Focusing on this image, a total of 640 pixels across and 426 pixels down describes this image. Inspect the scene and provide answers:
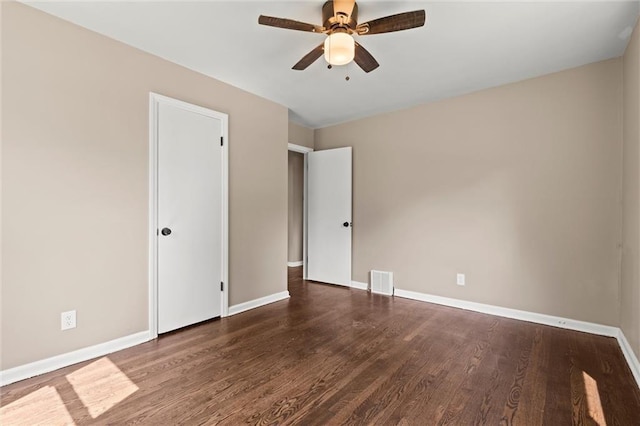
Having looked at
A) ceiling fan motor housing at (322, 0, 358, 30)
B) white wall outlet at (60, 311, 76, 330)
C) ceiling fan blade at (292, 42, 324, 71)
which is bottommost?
white wall outlet at (60, 311, 76, 330)

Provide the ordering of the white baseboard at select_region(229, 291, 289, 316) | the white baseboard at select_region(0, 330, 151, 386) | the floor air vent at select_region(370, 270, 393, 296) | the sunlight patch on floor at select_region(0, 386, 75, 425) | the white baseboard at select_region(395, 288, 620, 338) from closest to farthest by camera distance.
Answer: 1. the sunlight patch on floor at select_region(0, 386, 75, 425)
2. the white baseboard at select_region(0, 330, 151, 386)
3. the white baseboard at select_region(395, 288, 620, 338)
4. the white baseboard at select_region(229, 291, 289, 316)
5. the floor air vent at select_region(370, 270, 393, 296)

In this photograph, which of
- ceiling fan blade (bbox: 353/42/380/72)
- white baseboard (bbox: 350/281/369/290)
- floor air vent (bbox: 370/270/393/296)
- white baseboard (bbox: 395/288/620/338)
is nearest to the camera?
ceiling fan blade (bbox: 353/42/380/72)

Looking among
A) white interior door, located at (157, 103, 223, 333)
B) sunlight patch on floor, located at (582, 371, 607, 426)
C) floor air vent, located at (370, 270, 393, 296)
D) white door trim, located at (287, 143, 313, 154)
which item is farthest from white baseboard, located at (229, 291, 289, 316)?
sunlight patch on floor, located at (582, 371, 607, 426)

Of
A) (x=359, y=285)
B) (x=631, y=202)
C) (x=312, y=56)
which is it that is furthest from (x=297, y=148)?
(x=631, y=202)

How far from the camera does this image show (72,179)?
2.32m

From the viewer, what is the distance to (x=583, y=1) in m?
2.04

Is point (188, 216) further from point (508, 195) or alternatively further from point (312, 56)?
point (508, 195)

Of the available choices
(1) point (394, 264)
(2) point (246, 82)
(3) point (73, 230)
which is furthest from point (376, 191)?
(3) point (73, 230)

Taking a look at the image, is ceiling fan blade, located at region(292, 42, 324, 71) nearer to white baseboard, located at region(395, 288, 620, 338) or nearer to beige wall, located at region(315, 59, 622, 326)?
beige wall, located at region(315, 59, 622, 326)

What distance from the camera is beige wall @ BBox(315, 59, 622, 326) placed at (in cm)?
288

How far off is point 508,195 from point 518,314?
1.26 meters

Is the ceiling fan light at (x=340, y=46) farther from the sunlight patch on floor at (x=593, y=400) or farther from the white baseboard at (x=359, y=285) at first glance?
the white baseboard at (x=359, y=285)

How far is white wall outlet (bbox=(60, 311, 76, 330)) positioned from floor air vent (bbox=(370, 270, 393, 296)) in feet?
10.7

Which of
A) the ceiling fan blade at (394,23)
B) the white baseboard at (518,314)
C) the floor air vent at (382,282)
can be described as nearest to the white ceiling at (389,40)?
the ceiling fan blade at (394,23)
